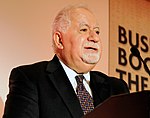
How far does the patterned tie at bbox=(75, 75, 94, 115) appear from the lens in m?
1.57

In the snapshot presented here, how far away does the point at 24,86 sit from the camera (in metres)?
1.55

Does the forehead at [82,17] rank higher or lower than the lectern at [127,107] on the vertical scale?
higher

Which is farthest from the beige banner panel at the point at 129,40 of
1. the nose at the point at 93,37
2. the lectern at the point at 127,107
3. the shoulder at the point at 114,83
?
the lectern at the point at 127,107

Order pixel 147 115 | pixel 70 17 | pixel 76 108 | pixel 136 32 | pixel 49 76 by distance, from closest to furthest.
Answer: pixel 147 115, pixel 76 108, pixel 49 76, pixel 70 17, pixel 136 32

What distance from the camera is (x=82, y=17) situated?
5.74 feet

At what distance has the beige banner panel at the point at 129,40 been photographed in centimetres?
284

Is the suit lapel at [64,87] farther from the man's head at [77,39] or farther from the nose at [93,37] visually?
the nose at [93,37]

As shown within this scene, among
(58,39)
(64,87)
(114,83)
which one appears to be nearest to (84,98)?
(64,87)

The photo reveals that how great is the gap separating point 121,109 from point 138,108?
5 cm

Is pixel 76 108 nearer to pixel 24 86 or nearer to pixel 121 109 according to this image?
pixel 24 86

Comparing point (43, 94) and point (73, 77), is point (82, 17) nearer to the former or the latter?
point (73, 77)

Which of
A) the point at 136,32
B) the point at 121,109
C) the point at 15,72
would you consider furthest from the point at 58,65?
the point at 136,32

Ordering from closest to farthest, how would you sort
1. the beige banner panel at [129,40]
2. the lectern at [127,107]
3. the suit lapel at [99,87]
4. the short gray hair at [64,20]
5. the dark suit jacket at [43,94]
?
the lectern at [127,107]
the dark suit jacket at [43,94]
the suit lapel at [99,87]
the short gray hair at [64,20]
the beige banner panel at [129,40]

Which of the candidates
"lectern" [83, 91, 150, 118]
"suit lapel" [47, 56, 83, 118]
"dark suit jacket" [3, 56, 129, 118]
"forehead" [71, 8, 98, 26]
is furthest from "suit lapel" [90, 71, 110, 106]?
"lectern" [83, 91, 150, 118]
